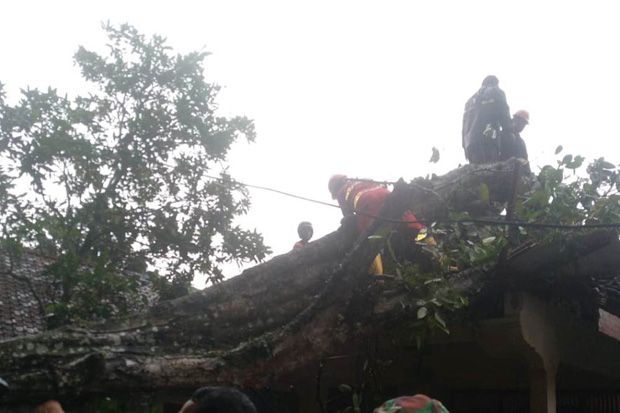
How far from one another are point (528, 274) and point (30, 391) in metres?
3.41

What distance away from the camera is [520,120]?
10.3 m

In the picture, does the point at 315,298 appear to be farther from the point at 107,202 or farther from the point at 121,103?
the point at 121,103

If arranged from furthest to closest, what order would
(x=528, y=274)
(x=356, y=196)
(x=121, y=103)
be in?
1. (x=121, y=103)
2. (x=356, y=196)
3. (x=528, y=274)

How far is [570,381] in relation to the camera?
6.99 metres

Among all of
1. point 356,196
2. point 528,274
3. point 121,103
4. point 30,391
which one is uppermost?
point 121,103

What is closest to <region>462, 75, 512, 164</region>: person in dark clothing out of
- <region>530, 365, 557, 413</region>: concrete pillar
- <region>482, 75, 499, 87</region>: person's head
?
<region>482, 75, 499, 87</region>: person's head

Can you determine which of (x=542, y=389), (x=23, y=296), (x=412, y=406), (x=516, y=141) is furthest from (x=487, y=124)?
(x=23, y=296)

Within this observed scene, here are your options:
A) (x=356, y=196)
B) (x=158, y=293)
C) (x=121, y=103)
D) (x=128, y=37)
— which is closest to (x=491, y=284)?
(x=356, y=196)

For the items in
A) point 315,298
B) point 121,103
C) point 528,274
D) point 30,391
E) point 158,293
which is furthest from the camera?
point 121,103

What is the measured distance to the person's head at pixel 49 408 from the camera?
3543 millimetres

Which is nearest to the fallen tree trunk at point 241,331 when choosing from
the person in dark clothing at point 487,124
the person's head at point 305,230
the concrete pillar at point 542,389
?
the concrete pillar at point 542,389

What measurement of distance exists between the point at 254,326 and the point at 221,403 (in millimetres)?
2368

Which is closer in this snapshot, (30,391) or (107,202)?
(30,391)

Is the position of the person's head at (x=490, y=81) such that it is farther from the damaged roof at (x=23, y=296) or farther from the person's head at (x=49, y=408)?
the person's head at (x=49, y=408)
